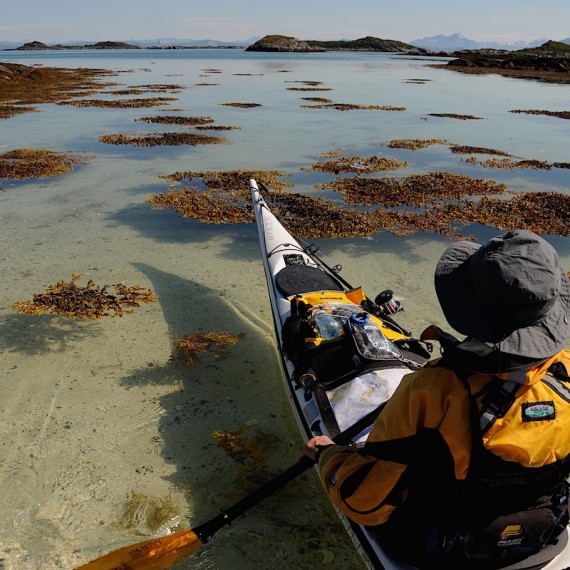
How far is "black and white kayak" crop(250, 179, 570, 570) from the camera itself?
3.43m

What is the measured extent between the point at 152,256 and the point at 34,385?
3.47 meters

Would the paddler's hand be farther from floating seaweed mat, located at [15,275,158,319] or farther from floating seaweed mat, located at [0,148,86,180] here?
floating seaweed mat, located at [0,148,86,180]

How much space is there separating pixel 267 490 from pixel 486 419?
7.08ft

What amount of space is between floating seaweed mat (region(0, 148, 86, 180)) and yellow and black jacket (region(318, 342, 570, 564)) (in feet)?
42.9

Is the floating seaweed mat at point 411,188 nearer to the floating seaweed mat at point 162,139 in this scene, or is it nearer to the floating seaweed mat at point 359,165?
the floating seaweed mat at point 359,165

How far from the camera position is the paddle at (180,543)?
3268mm

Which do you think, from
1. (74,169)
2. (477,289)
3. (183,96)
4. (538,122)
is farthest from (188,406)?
(183,96)

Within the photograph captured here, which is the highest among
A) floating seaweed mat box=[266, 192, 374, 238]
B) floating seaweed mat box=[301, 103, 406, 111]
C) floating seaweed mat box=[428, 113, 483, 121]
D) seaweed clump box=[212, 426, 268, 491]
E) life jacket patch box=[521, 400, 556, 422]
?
floating seaweed mat box=[301, 103, 406, 111]

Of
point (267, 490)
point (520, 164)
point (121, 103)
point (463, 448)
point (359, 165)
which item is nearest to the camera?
point (463, 448)

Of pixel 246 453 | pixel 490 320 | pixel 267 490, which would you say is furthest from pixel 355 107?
pixel 490 320

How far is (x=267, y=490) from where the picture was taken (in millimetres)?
3525

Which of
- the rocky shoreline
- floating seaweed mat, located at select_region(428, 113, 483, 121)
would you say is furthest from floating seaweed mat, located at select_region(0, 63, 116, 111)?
the rocky shoreline

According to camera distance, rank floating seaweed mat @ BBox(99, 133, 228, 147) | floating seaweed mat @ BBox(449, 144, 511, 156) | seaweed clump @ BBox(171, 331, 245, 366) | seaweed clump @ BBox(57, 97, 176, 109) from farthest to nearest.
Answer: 1. seaweed clump @ BBox(57, 97, 176, 109)
2. floating seaweed mat @ BBox(99, 133, 228, 147)
3. floating seaweed mat @ BBox(449, 144, 511, 156)
4. seaweed clump @ BBox(171, 331, 245, 366)

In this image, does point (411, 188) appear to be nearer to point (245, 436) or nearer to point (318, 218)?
point (318, 218)
